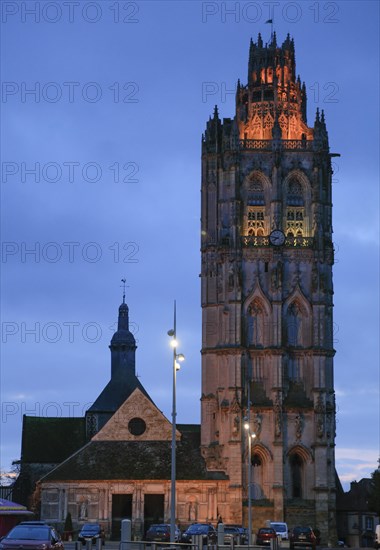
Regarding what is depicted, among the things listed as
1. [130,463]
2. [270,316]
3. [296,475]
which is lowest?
[296,475]

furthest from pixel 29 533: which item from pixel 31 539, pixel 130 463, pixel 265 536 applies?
pixel 130 463

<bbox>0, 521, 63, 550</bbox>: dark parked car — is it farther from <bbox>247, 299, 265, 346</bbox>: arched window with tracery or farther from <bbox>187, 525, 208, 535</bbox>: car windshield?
<bbox>247, 299, 265, 346</bbox>: arched window with tracery

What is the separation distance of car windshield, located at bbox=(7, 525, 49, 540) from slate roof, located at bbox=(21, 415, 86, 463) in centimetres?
7560

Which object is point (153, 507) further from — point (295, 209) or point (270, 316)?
point (295, 209)

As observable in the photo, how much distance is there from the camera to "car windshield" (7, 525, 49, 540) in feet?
130

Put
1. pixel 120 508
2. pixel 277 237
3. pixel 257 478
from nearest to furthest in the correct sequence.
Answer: pixel 120 508
pixel 257 478
pixel 277 237

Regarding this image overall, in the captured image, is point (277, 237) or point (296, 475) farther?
point (277, 237)

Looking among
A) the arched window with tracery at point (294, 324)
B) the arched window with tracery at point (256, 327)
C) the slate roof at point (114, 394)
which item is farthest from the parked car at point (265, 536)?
the slate roof at point (114, 394)

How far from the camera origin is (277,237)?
102 meters

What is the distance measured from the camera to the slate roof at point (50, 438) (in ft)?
379

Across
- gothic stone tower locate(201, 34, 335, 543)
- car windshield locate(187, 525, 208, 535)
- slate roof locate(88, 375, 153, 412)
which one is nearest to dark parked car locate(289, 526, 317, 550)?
car windshield locate(187, 525, 208, 535)

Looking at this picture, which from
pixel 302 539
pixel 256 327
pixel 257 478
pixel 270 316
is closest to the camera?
pixel 302 539

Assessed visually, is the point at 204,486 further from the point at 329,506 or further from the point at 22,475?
the point at 22,475

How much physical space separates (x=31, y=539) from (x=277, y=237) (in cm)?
6546
